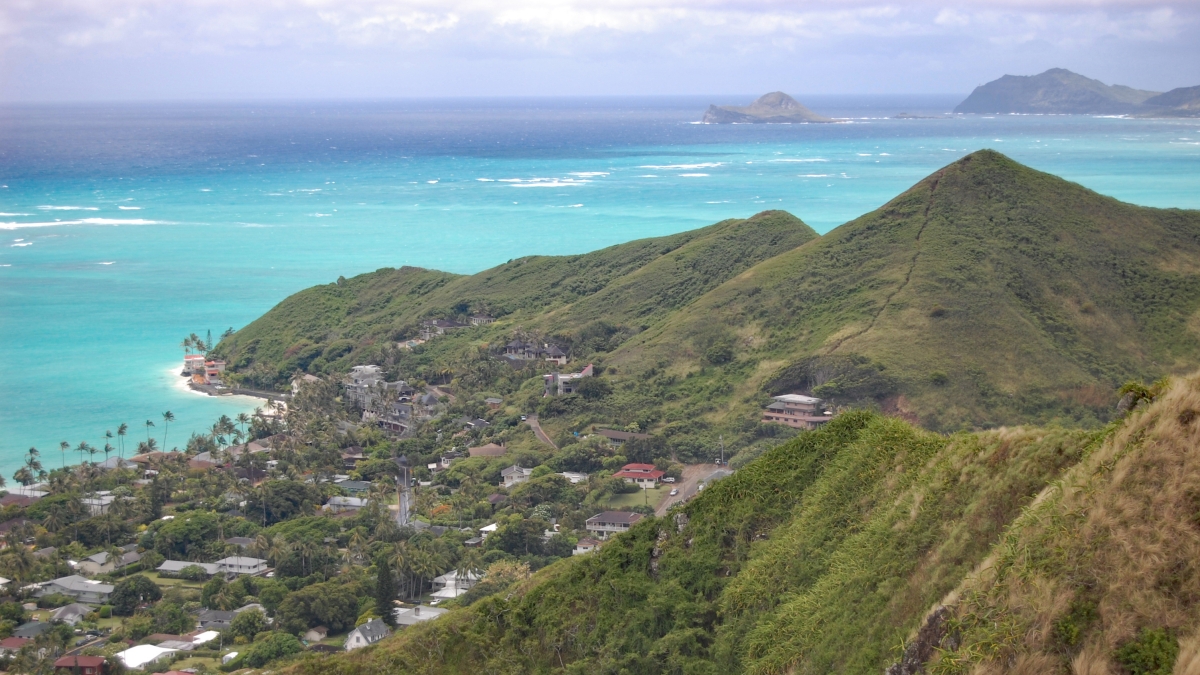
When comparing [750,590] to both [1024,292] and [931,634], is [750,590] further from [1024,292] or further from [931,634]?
[1024,292]

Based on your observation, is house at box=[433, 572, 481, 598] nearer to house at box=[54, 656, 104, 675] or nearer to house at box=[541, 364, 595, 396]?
house at box=[54, 656, 104, 675]

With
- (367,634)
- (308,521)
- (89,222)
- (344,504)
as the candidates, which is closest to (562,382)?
(344,504)

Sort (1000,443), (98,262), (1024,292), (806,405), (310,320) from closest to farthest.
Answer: (1000,443) < (806,405) < (1024,292) < (310,320) < (98,262)

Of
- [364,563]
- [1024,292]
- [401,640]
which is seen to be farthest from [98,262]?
[401,640]

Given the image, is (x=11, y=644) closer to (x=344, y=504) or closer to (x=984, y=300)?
(x=344, y=504)

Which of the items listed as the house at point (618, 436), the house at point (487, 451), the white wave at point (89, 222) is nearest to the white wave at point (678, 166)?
the white wave at point (89, 222)

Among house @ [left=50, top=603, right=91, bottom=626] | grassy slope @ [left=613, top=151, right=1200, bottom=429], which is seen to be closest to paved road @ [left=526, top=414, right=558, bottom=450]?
grassy slope @ [left=613, top=151, right=1200, bottom=429]
